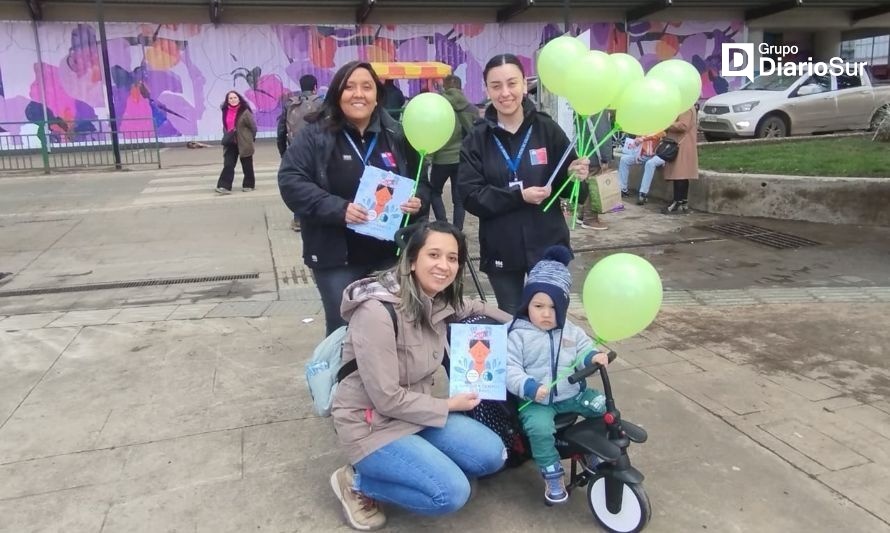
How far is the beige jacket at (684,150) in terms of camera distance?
347 inches

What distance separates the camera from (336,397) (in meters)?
2.80

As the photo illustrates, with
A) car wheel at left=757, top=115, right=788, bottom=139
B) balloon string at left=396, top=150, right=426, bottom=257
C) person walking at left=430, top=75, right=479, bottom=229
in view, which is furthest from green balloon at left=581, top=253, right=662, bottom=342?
car wheel at left=757, top=115, right=788, bottom=139

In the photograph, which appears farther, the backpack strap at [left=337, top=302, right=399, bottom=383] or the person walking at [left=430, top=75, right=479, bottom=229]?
the person walking at [left=430, top=75, right=479, bottom=229]

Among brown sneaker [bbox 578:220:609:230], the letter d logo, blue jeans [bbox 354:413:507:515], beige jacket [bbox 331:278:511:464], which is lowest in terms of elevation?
blue jeans [bbox 354:413:507:515]

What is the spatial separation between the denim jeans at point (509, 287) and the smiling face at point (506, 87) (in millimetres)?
808

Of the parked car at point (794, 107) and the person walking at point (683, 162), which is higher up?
the parked car at point (794, 107)

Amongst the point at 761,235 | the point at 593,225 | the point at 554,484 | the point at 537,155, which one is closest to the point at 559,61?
the point at 537,155

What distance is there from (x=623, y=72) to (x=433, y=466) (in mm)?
1938

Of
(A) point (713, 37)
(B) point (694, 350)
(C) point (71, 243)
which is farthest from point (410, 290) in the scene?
(A) point (713, 37)

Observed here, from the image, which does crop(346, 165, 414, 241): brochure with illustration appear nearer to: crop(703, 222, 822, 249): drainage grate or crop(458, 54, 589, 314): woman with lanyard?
crop(458, 54, 589, 314): woman with lanyard

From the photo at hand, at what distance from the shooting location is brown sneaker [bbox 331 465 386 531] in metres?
2.81

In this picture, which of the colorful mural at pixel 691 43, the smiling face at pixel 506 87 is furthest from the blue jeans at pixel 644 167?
the colorful mural at pixel 691 43

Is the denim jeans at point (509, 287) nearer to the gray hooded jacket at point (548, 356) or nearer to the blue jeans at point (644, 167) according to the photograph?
the gray hooded jacket at point (548, 356)

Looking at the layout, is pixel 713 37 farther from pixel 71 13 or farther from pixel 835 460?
pixel 835 460
